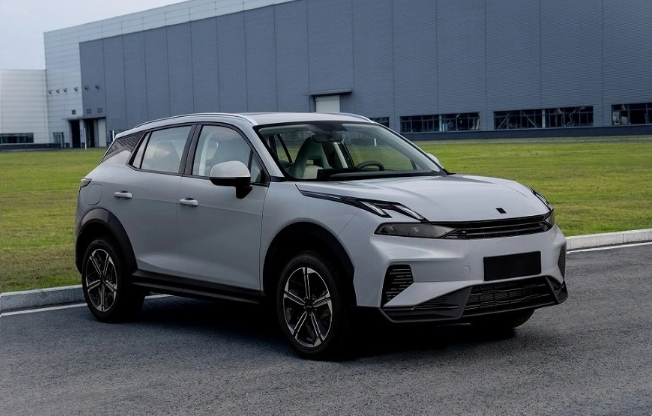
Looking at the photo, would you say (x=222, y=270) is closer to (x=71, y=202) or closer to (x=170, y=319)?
(x=170, y=319)

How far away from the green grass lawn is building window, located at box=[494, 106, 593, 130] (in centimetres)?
2714

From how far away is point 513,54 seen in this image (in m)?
72.9

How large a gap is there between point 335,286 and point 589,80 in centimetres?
6670

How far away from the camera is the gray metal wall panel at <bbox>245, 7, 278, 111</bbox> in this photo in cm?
9044

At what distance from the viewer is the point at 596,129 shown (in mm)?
69500

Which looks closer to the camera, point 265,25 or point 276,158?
point 276,158

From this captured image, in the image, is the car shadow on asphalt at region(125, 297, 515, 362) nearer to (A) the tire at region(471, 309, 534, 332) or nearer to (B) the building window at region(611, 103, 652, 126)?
(A) the tire at region(471, 309, 534, 332)

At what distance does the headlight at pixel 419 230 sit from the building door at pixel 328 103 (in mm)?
80262

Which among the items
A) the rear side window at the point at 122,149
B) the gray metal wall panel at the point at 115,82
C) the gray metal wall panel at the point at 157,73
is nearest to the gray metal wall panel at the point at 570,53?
the gray metal wall panel at the point at 157,73

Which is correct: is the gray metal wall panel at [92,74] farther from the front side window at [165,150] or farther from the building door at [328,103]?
the front side window at [165,150]

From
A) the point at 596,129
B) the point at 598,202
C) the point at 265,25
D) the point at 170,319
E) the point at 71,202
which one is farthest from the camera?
the point at 265,25

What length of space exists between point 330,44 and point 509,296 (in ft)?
262

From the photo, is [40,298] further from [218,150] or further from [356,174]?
[356,174]

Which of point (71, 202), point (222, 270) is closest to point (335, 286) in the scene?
point (222, 270)
